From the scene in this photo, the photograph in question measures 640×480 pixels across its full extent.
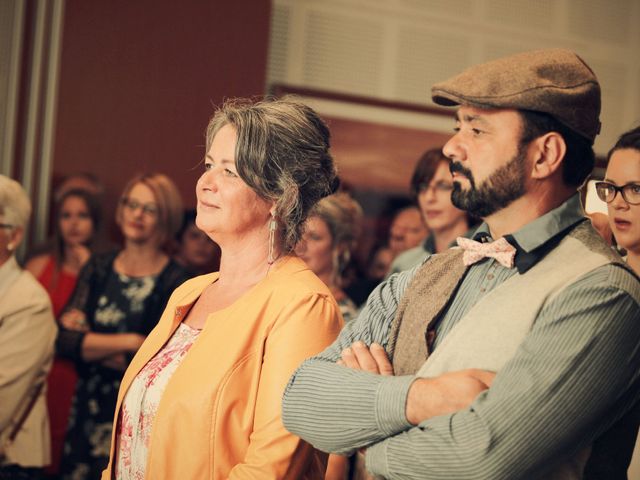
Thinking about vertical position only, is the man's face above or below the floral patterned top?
above

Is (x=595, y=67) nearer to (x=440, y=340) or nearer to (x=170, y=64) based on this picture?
(x=170, y=64)

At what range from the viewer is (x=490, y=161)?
5.42 ft

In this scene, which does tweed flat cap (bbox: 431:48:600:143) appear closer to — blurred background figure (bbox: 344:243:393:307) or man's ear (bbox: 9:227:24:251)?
man's ear (bbox: 9:227:24:251)

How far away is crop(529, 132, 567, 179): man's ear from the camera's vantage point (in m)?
1.63

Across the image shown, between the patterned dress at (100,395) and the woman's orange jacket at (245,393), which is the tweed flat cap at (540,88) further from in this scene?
the patterned dress at (100,395)

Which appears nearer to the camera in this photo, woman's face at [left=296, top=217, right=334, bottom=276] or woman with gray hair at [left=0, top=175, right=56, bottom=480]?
woman with gray hair at [left=0, top=175, right=56, bottom=480]

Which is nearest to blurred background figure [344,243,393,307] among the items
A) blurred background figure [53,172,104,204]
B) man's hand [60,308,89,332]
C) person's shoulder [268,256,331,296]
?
man's hand [60,308,89,332]

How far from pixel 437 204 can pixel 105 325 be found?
1546mm

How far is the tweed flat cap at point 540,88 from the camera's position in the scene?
1.60 m

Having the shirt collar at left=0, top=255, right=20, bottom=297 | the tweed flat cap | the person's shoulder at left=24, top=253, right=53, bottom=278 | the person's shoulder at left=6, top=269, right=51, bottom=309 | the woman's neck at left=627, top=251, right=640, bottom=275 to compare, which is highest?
the tweed flat cap

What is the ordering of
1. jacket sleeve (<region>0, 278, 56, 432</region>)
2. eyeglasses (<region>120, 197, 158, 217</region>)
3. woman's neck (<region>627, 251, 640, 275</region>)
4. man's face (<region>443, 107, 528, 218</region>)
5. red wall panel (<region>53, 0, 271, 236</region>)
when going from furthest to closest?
red wall panel (<region>53, 0, 271, 236</region>)
eyeglasses (<region>120, 197, 158, 217</region>)
jacket sleeve (<region>0, 278, 56, 432</region>)
woman's neck (<region>627, 251, 640, 275</region>)
man's face (<region>443, 107, 528, 218</region>)

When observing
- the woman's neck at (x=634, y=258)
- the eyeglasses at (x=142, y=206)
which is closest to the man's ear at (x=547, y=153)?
the woman's neck at (x=634, y=258)

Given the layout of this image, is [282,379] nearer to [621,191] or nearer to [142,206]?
[621,191]

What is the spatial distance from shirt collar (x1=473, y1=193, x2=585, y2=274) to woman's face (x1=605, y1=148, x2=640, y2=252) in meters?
0.50
